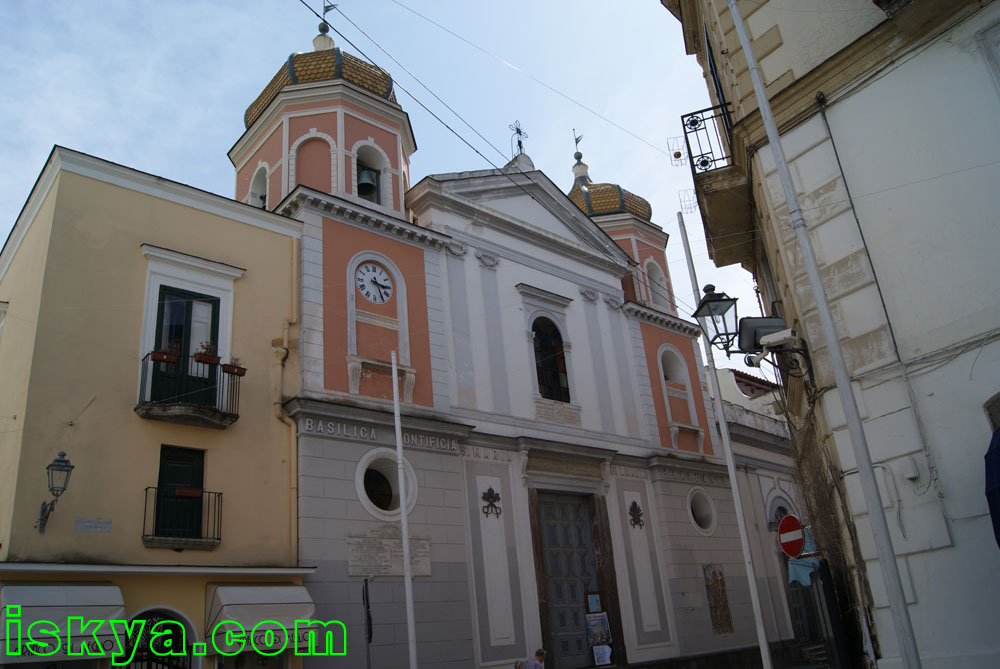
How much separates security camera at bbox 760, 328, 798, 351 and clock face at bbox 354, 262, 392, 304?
9357 millimetres

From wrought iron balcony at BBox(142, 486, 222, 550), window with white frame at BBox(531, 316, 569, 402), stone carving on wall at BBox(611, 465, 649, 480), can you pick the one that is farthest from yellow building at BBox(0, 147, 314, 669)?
stone carving on wall at BBox(611, 465, 649, 480)

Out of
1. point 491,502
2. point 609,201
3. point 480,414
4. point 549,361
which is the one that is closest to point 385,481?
point 491,502

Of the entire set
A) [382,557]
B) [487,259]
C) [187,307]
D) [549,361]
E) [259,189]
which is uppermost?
[259,189]

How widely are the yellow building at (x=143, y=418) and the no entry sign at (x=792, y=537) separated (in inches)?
294

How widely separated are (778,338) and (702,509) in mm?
14614

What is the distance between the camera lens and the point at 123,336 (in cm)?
1364

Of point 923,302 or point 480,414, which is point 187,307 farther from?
point 923,302

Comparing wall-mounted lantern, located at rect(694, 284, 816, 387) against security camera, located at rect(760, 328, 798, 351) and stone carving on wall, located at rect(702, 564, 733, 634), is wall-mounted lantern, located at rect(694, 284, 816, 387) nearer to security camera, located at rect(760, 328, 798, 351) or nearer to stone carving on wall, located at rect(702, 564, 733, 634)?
security camera, located at rect(760, 328, 798, 351)

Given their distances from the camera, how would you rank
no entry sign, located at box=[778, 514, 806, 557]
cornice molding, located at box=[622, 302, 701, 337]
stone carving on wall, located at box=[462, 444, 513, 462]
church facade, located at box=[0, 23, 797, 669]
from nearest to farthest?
no entry sign, located at box=[778, 514, 806, 557] → church facade, located at box=[0, 23, 797, 669] → stone carving on wall, located at box=[462, 444, 513, 462] → cornice molding, located at box=[622, 302, 701, 337]

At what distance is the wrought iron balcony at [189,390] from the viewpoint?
522 inches

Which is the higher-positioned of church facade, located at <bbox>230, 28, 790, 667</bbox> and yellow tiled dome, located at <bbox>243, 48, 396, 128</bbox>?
yellow tiled dome, located at <bbox>243, 48, 396, 128</bbox>

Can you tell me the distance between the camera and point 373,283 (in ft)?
58.1

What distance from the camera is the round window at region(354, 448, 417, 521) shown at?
15.7 metres

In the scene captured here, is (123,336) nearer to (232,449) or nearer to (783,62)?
(232,449)
